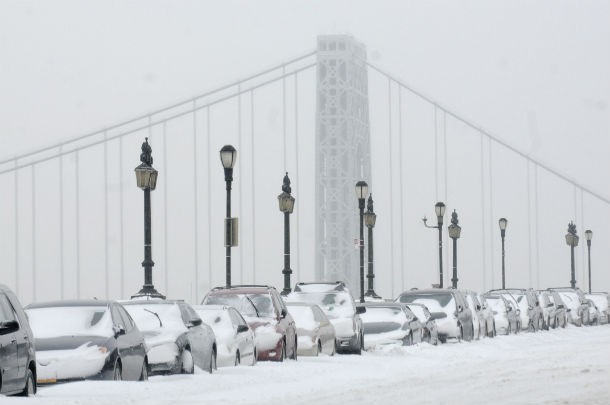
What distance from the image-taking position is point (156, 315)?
23406 millimetres

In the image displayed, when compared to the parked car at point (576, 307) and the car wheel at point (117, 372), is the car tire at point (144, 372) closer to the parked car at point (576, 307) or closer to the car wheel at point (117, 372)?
the car wheel at point (117, 372)

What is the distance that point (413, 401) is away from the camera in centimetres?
1642

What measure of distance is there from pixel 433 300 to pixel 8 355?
25.5 meters

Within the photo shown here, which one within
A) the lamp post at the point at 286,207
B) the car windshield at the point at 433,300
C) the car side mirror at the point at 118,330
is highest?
the lamp post at the point at 286,207

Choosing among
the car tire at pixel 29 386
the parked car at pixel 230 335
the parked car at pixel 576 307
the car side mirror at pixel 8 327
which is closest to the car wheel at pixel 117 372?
the car tire at pixel 29 386

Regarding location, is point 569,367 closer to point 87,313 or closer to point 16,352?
point 87,313

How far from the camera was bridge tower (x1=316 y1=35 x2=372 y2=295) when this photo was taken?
9475cm

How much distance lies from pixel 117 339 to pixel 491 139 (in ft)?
261

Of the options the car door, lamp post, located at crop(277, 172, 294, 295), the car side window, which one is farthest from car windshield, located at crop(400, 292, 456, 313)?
the car door

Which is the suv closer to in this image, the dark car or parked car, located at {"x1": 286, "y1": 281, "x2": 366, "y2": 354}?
parked car, located at {"x1": 286, "y1": 281, "x2": 366, "y2": 354}

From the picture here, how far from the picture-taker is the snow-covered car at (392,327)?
115ft

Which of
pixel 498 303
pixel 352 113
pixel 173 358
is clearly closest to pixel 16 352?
pixel 173 358

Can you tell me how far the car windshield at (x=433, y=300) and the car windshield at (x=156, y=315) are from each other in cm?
1698

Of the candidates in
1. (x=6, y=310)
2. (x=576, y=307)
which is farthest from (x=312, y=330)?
(x=576, y=307)
